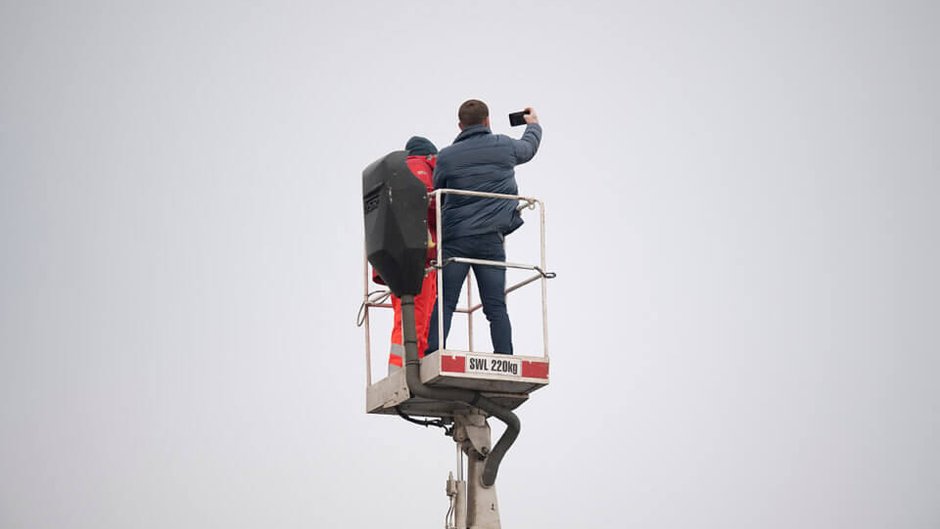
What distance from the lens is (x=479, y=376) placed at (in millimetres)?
16031

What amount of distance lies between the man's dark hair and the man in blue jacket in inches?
0.4

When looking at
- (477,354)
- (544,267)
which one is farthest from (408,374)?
(544,267)

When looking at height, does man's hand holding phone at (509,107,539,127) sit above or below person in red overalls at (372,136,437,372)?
above

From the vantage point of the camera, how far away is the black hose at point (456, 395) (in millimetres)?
16266

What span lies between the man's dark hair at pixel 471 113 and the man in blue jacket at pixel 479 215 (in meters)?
0.01

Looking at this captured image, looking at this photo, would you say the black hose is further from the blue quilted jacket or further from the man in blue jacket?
the blue quilted jacket

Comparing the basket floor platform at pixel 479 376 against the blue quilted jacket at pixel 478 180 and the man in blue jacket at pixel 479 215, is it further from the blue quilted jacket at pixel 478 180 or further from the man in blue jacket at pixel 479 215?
the blue quilted jacket at pixel 478 180

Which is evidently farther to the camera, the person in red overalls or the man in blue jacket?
the person in red overalls

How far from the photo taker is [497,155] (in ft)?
Answer: 55.4

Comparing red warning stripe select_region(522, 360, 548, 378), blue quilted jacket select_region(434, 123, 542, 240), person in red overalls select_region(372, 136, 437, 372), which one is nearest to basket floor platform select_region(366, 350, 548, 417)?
red warning stripe select_region(522, 360, 548, 378)

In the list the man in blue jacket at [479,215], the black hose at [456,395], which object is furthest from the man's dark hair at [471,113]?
the black hose at [456,395]

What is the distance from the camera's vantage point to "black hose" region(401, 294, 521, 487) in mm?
16266

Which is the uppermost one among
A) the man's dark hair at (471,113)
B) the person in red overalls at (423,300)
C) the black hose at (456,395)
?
the man's dark hair at (471,113)

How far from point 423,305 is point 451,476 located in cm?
184
